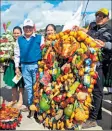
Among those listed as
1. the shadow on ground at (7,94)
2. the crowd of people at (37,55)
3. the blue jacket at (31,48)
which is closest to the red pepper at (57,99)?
the crowd of people at (37,55)

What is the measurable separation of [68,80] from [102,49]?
66 centimetres

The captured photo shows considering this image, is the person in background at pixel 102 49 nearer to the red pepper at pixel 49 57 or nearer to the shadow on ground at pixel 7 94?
the red pepper at pixel 49 57

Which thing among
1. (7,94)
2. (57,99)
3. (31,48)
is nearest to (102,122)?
(57,99)

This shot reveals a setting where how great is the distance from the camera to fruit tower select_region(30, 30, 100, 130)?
3896 mm

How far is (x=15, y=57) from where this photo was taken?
4.77 meters

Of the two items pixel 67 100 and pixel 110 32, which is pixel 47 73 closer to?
pixel 67 100

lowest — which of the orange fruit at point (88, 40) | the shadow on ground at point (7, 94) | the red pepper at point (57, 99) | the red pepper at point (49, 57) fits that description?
the shadow on ground at point (7, 94)

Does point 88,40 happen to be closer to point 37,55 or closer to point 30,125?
point 37,55

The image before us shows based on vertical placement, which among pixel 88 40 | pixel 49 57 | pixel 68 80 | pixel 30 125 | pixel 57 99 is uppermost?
pixel 88 40

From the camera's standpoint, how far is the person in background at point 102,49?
13.3 feet

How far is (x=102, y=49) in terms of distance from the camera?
13.3 feet

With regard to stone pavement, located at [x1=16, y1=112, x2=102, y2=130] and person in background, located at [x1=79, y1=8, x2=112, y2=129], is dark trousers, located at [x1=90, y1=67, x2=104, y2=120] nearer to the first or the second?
person in background, located at [x1=79, y1=8, x2=112, y2=129]

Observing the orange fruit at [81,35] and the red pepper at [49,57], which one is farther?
the red pepper at [49,57]

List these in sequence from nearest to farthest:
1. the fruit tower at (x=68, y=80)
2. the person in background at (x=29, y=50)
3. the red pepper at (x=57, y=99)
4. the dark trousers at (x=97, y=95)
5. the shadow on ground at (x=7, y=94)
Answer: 1. the fruit tower at (x=68, y=80)
2. the red pepper at (x=57, y=99)
3. the dark trousers at (x=97, y=95)
4. the person in background at (x=29, y=50)
5. the shadow on ground at (x=7, y=94)
